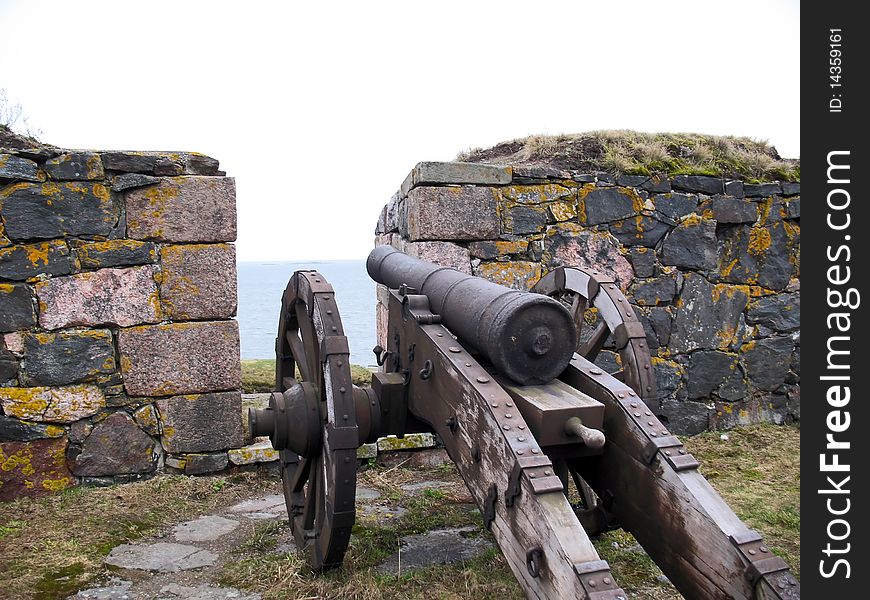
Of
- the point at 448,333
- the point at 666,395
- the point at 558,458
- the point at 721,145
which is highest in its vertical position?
the point at 721,145

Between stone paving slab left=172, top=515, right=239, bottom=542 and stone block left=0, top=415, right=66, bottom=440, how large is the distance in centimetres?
120

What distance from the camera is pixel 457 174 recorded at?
5.33 m

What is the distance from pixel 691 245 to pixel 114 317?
4452mm

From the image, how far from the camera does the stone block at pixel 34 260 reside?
457cm

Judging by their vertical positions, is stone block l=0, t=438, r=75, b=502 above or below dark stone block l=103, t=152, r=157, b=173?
below

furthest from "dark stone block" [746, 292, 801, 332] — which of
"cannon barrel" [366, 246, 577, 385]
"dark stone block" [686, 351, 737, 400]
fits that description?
"cannon barrel" [366, 246, 577, 385]

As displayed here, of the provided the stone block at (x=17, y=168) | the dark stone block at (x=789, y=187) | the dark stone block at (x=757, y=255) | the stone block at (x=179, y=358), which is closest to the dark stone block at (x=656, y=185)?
the dark stone block at (x=757, y=255)

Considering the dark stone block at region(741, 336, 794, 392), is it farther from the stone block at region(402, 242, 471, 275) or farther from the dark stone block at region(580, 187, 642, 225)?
the stone block at region(402, 242, 471, 275)

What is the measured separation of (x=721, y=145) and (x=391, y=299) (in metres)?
4.03

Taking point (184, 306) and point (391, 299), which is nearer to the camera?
point (391, 299)

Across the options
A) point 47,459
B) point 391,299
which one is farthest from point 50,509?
point 391,299

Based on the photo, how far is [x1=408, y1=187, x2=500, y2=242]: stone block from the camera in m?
5.27

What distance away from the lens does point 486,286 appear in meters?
3.20

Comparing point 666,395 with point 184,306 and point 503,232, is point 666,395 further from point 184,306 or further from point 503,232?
point 184,306
